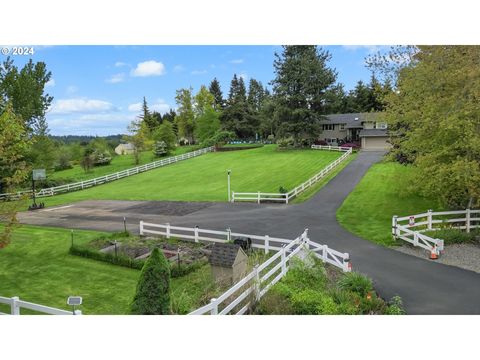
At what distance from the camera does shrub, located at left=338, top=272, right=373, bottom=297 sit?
10.5 m

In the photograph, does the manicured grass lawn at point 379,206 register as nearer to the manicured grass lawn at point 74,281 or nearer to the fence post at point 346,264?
the fence post at point 346,264

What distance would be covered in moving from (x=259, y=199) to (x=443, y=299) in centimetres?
1530

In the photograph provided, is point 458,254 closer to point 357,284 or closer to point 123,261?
point 357,284

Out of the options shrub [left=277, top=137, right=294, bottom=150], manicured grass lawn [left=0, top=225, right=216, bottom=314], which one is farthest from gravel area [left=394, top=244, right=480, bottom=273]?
shrub [left=277, top=137, right=294, bottom=150]

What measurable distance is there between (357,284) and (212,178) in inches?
937

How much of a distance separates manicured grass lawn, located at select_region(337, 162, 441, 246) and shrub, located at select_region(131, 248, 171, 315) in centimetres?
1018

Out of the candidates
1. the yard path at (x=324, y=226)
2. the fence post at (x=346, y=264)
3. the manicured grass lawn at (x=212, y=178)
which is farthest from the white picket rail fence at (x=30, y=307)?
the manicured grass lawn at (x=212, y=178)

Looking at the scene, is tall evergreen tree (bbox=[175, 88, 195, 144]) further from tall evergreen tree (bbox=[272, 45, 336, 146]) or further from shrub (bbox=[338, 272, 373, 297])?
shrub (bbox=[338, 272, 373, 297])

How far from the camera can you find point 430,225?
1666 centimetres

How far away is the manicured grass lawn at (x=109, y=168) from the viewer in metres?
38.7

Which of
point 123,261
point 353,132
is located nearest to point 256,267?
point 123,261

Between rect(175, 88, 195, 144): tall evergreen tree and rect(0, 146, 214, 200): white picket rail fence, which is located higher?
rect(175, 88, 195, 144): tall evergreen tree

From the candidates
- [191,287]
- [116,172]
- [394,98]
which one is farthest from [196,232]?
[116,172]

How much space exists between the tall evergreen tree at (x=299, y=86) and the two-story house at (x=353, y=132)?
390cm
